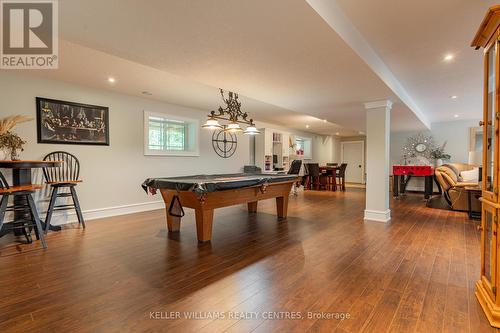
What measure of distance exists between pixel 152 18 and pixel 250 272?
7.58 ft

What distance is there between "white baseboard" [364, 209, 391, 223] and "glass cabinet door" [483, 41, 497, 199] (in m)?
2.64

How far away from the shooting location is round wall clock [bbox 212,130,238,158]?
6742 millimetres

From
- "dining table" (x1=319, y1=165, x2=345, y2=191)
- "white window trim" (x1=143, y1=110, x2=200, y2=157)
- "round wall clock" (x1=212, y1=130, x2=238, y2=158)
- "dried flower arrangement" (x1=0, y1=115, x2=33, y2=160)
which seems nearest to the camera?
"dried flower arrangement" (x1=0, y1=115, x2=33, y2=160)

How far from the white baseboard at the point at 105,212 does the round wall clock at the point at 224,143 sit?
2.11m

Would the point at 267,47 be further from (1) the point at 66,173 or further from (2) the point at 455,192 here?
(2) the point at 455,192

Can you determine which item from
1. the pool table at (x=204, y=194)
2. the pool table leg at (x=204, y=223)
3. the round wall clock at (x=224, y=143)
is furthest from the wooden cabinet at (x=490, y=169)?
the round wall clock at (x=224, y=143)

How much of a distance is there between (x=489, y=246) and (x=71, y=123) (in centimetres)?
546

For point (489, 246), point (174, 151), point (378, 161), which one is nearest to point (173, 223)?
point (174, 151)

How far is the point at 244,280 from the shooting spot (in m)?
2.21

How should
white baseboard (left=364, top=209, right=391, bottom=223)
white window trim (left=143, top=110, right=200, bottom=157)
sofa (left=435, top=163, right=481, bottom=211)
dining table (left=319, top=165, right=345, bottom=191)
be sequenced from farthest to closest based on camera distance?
dining table (left=319, top=165, right=345, bottom=191), white window trim (left=143, top=110, right=200, bottom=157), sofa (left=435, top=163, right=481, bottom=211), white baseboard (left=364, top=209, right=391, bottom=223)

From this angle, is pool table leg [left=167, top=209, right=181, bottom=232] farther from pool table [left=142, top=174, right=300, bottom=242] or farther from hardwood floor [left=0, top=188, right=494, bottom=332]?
hardwood floor [left=0, top=188, right=494, bottom=332]

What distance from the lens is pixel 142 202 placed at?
5230 millimetres

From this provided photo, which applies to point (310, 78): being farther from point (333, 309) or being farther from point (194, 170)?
point (194, 170)

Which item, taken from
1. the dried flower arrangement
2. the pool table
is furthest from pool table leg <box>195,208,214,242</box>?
the dried flower arrangement
